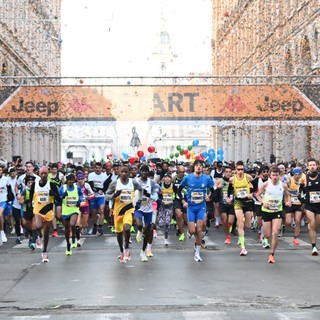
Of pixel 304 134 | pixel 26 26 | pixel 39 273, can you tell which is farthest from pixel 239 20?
pixel 39 273

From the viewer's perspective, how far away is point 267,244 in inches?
651

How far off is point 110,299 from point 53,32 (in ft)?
210

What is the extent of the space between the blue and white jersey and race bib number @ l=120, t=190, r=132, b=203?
3.84 feet

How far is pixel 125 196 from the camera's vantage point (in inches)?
556

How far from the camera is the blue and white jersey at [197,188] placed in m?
14.7

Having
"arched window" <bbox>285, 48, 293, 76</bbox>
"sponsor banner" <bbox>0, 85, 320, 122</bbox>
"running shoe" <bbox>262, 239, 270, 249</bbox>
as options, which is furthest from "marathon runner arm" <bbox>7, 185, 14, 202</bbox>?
"arched window" <bbox>285, 48, 293, 76</bbox>

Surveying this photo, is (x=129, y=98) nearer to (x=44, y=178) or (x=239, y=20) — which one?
(x=44, y=178)

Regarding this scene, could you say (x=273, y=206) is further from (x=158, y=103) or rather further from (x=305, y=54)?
(x=305, y=54)

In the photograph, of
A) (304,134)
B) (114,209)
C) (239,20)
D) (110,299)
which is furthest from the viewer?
(239,20)

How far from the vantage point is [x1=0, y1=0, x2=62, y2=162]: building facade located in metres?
45.8

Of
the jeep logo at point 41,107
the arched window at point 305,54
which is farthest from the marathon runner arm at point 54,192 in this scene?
the arched window at point 305,54

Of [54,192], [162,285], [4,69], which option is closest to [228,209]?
[54,192]

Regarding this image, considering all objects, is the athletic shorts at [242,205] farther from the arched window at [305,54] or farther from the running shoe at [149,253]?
the arched window at [305,54]

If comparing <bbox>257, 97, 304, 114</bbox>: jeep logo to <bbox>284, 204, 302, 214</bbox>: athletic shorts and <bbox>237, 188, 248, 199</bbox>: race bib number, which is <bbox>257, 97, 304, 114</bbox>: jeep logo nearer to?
<bbox>284, 204, 302, 214</bbox>: athletic shorts
